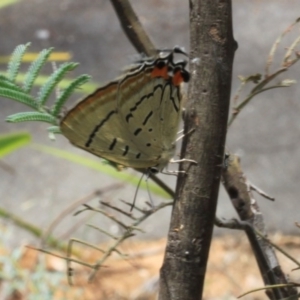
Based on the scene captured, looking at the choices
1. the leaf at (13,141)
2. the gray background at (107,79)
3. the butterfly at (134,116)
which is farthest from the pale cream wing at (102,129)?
the gray background at (107,79)

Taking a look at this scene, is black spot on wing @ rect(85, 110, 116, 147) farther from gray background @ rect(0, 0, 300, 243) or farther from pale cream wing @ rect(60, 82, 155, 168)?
gray background @ rect(0, 0, 300, 243)

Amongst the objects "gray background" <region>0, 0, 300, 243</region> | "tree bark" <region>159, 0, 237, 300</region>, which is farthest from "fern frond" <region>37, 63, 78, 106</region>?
"gray background" <region>0, 0, 300, 243</region>

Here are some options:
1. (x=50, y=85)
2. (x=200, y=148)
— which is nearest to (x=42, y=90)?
(x=50, y=85)

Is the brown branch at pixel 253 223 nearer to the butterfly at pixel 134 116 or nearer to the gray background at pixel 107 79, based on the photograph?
the butterfly at pixel 134 116

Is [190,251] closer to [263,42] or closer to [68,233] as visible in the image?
[68,233]

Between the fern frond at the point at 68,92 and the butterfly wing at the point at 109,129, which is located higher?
the fern frond at the point at 68,92

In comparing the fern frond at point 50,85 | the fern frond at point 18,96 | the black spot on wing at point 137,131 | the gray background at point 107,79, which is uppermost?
the gray background at point 107,79
